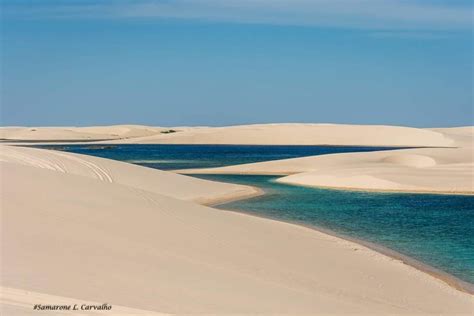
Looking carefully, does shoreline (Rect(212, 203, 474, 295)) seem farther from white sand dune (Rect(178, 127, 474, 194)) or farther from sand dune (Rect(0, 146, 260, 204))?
white sand dune (Rect(178, 127, 474, 194))

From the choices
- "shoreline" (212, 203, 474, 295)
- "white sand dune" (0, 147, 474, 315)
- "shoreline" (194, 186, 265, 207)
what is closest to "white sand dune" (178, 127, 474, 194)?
"shoreline" (194, 186, 265, 207)

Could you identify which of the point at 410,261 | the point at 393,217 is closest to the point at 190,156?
the point at 393,217

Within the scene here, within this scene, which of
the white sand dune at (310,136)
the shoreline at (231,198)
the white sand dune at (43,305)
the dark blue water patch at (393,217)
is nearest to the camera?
the white sand dune at (43,305)

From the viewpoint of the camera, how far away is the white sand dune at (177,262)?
8633 mm

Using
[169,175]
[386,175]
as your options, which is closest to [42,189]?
[169,175]

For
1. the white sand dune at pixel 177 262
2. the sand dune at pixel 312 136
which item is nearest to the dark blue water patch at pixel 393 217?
the white sand dune at pixel 177 262

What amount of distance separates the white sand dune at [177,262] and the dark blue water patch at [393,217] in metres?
1.51

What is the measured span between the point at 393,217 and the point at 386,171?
647 inches

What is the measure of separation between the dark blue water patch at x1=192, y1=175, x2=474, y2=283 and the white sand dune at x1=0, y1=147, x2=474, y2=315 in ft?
4.95

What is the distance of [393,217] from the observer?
22.8 m

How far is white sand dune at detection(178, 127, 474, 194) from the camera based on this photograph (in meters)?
34.6

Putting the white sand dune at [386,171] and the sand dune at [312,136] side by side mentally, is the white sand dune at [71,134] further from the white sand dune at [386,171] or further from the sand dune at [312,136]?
the white sand dune at [386,171]

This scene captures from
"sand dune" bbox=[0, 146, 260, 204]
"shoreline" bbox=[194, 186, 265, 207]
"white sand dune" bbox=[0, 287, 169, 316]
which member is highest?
"sand dune" bbox=[0, 146, 260, 204]

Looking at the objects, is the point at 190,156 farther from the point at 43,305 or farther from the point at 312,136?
the point at 43,305
